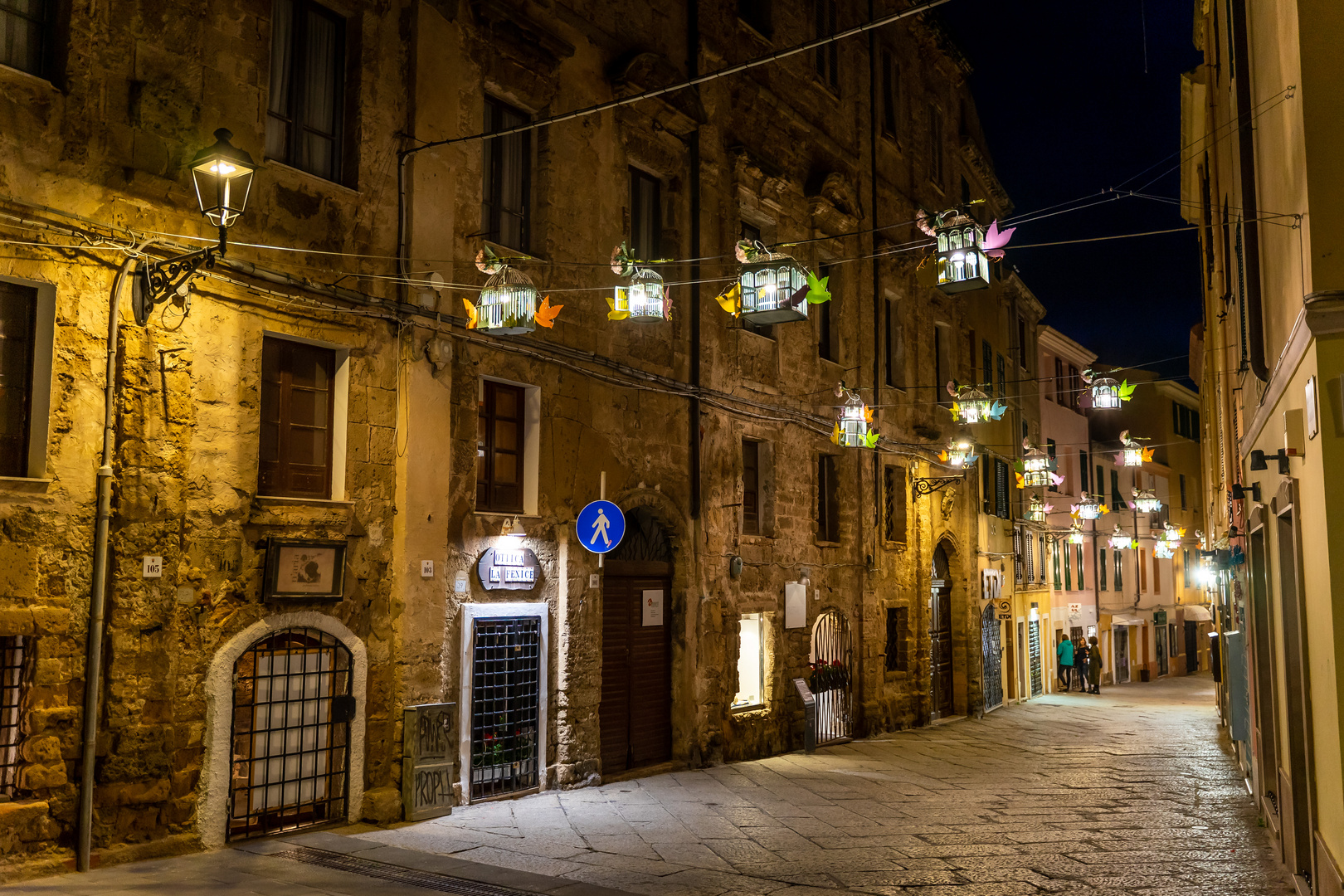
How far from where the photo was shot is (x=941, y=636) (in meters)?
23.4

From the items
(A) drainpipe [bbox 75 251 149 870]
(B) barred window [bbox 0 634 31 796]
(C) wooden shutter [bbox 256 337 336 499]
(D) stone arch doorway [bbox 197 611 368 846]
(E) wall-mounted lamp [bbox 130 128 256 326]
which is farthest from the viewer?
(C) wooden shutter [bbox 256 337 336 499]

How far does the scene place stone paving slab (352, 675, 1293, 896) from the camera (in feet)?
28.7

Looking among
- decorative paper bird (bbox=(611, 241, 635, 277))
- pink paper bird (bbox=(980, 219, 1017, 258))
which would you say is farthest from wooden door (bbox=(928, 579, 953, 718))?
pink paper bird (bbox=(980, 219, 1017, 258))

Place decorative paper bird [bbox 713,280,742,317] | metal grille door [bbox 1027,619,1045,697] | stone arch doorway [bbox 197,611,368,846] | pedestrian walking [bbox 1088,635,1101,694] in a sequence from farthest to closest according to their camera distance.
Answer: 1. pedestrian walking [bbox 1088,635,1101,694]
2. metal grille door [bbox 1027,619,1045,697]
3. decorative paper bird [bbox 713,280,742,317]
4. stone arch doorway [bbox 197,611,368,846]

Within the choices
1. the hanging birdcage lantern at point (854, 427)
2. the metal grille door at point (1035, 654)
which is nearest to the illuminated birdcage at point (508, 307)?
the hanging birdcage lantern at point (854, 427)

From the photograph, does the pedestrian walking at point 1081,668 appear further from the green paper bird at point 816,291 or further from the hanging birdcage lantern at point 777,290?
the hanging birdcage lantern at point 777,290

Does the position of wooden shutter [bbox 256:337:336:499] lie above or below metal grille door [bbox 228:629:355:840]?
above

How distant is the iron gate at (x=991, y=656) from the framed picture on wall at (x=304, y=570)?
58.0ft

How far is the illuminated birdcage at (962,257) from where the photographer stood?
1045 cm

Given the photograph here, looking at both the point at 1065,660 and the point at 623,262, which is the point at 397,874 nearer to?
the point at 623,262

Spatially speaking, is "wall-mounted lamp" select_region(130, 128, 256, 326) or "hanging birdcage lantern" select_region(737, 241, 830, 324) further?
"hanging birdcage lantern" select_region(737, 241, 830, 324)

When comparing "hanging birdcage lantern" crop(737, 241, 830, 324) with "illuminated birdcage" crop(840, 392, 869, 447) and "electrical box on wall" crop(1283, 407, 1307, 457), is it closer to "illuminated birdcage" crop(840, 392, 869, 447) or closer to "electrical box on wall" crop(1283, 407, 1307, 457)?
"electrical box on wall" crop(1283, 407, 1307, 457)

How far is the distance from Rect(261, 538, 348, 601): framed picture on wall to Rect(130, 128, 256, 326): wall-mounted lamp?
7.39ft

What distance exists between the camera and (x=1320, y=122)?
608cm
